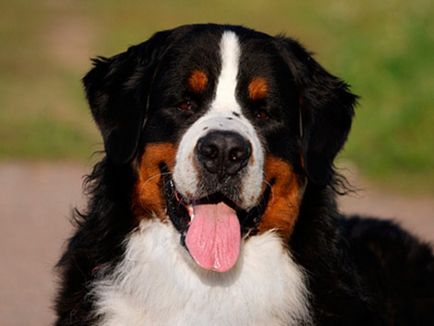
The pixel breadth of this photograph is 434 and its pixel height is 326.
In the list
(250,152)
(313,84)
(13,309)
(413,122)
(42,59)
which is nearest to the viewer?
(250,152)

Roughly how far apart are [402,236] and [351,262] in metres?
1.04

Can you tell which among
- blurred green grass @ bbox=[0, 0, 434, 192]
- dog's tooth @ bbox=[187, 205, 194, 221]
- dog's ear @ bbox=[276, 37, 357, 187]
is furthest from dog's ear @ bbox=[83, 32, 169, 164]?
blurred green grass @ bbox=[0, 0, 434, 192]

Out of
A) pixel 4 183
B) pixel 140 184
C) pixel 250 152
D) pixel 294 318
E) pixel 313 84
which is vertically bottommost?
pixel 4 183

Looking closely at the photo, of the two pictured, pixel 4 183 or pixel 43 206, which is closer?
pixel 43 206

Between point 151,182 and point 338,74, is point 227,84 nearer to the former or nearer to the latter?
point 151,182

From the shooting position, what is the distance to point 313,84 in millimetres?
5973

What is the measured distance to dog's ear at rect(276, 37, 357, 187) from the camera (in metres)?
5.89

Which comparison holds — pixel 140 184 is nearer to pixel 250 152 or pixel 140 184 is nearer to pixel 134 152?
pixel 134 152

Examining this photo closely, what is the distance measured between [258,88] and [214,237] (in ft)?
2.67

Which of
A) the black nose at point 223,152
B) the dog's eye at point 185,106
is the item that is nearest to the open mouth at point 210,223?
the black nose at point 223,152

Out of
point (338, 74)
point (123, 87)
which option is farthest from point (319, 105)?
point (338, 74)

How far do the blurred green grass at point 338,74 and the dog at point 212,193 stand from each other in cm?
382

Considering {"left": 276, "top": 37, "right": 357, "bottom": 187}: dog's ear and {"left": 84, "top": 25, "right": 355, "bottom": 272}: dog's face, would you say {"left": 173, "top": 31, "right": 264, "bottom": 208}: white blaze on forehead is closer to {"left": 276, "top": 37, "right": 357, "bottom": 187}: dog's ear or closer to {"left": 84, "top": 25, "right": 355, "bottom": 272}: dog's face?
{"left": 84, "top": 25, "right": 355, "bottom": 272}: dog's face

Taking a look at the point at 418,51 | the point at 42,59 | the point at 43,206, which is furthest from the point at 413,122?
the point at 42,59
